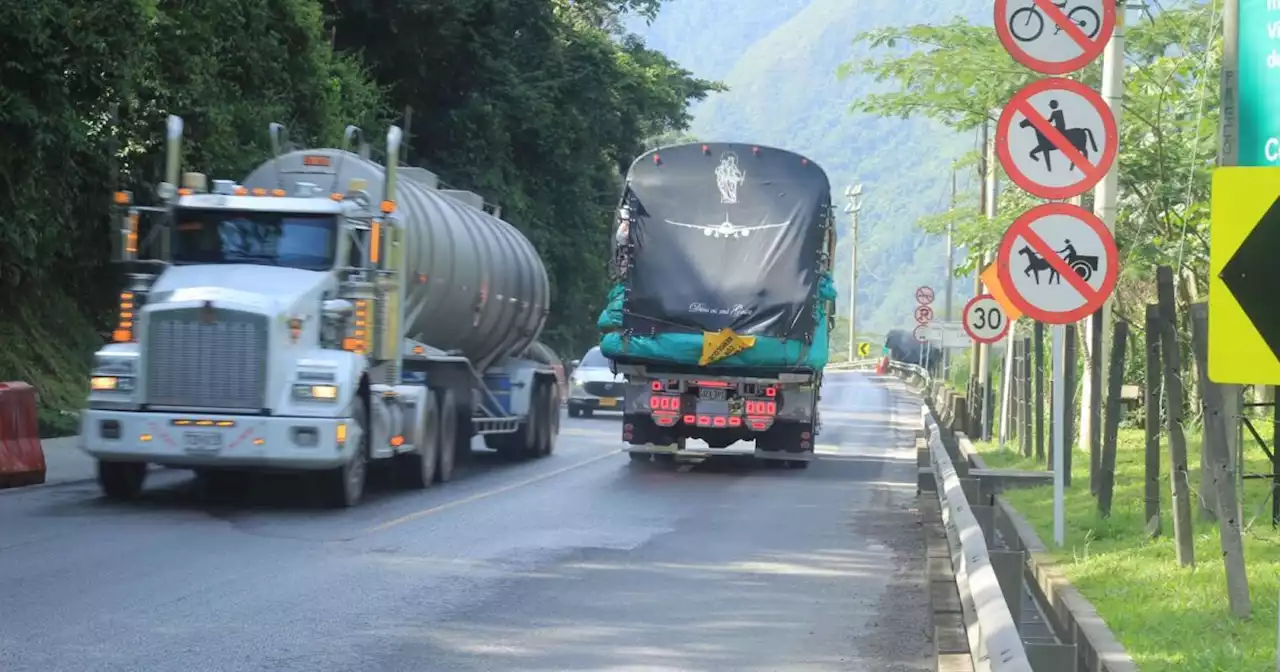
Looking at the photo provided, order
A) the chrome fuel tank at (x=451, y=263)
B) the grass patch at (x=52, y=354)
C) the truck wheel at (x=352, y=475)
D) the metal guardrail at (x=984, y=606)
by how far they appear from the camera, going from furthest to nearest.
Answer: the grass patch at (x=52, y=354) < the chrome fuel tank at (x=451, y=263) < the truck wheel at (x=352, y=475) < the metal guardrail at (x=984, y=606)

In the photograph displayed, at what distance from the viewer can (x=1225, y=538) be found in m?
9.20

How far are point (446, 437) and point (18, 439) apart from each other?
4757mm

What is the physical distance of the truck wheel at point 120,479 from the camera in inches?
643

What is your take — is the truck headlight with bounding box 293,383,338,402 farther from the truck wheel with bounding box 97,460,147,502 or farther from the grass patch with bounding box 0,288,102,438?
the grass patch with bounding box 0,288,102,438

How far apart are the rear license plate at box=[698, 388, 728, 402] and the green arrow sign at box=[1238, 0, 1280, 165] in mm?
10575

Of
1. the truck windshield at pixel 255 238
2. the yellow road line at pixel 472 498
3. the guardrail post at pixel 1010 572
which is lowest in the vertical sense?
the yellow road line at pixel 472 498

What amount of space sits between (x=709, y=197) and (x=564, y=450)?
6.29 m

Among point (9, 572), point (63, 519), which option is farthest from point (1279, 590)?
point (63, 519)

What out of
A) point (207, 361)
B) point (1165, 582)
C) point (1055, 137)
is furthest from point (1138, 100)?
point (1165, 582)

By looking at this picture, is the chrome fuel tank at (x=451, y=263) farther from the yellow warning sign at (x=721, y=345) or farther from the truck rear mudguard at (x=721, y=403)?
the yellow warning sign at (x=721, y=345)

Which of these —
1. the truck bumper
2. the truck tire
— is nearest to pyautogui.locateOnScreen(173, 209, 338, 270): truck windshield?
the truck bumper

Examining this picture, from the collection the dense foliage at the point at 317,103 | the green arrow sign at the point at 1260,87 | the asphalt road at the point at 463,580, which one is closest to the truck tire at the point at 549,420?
the asphalt road at the point at 463,580

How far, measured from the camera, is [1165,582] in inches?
412

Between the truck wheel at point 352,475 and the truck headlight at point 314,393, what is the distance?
628 millimetres
